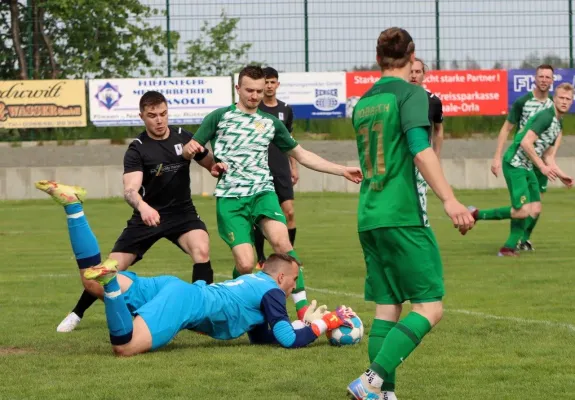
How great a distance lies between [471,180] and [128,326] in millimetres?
21538

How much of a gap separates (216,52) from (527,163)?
53.4 ft

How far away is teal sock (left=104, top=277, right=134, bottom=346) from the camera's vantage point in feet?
24.8

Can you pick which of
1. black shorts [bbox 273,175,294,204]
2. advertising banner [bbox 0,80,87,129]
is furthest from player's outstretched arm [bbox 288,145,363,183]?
advertising banner [bbox 0,80,87,129]

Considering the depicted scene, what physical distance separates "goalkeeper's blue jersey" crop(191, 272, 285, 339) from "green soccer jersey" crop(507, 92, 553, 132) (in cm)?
733

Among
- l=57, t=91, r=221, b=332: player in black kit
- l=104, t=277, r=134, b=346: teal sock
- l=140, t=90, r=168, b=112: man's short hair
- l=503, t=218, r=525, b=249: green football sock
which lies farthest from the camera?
l=503, t=218, r=525, b=249: green football sock

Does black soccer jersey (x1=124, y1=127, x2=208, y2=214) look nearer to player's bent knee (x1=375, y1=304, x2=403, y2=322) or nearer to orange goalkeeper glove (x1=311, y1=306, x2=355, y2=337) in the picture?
orange goalkeeper glove (x1=311, y1=306, x2=355, y2=337)

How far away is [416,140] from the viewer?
6047mm

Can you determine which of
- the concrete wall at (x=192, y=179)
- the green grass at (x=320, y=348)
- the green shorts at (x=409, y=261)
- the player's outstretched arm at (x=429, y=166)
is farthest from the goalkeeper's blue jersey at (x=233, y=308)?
the concrete wall at (x=192, y=179)

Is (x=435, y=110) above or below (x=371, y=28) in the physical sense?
below

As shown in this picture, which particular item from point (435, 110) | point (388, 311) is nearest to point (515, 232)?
point (435, 110)

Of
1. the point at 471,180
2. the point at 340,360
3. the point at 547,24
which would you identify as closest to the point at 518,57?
the point at 547,24

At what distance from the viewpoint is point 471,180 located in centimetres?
2866

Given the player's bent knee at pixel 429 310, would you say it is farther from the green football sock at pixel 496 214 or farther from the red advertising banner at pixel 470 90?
the red advertising banner at pixel 470 90

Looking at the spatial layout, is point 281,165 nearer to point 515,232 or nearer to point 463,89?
point 515,232
